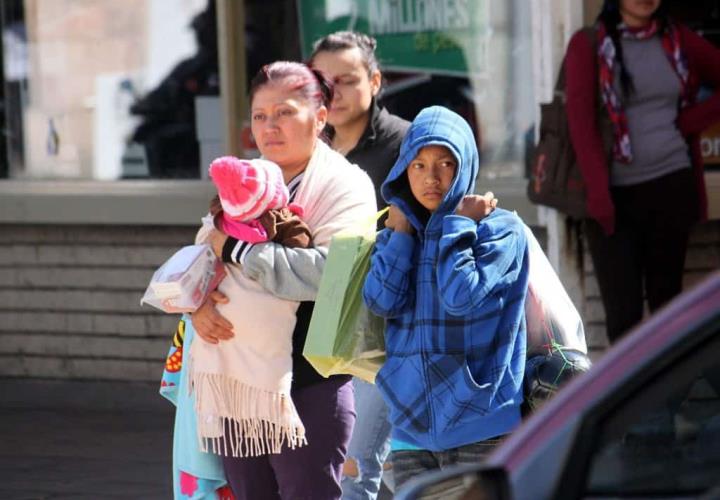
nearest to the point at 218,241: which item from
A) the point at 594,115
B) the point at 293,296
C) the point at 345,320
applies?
the point at 293,296

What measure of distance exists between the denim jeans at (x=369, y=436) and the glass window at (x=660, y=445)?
9.75 feet

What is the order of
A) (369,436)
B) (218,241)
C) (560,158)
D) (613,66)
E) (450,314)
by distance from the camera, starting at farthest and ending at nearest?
(560,158), (613,66), (369,436), (218,241), (450,314)

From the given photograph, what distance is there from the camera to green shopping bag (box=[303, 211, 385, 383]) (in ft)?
14.5

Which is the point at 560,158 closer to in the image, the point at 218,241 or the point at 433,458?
the point at 218,241

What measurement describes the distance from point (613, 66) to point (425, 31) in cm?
159

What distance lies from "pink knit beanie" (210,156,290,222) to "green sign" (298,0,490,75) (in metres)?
3.48

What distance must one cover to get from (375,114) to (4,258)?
4.14 meters

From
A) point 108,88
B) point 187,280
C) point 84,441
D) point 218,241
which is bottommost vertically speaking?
point 84,441

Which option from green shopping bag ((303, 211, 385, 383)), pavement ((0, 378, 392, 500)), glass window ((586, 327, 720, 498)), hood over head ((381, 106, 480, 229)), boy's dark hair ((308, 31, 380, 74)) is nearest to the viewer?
glass window ((586, 327, 720, 498))

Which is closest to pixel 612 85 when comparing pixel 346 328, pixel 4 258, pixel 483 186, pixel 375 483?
pixel 483 186

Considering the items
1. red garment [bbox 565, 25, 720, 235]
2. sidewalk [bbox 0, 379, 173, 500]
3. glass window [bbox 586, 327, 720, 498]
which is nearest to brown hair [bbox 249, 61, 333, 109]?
red garment [bbox 565, 25, 720, 235]

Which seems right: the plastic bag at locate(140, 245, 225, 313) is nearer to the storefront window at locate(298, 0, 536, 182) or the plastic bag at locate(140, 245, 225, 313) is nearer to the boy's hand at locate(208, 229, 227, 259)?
the boy's hand at locate(208, 229, 227, 259)

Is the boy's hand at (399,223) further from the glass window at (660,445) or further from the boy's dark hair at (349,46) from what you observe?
the glass window at (660,445)

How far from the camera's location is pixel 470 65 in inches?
314
